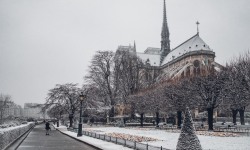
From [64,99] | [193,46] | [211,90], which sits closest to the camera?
[211,90]

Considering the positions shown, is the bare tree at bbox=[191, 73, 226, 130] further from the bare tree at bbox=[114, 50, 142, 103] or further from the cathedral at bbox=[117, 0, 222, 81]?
the cathedral at bbox=[117, 0, 222, 81]

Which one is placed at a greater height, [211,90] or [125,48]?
[125,48]

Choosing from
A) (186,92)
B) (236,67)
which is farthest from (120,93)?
(236,67)

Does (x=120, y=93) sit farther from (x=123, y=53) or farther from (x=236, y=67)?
(x=236, y=67)

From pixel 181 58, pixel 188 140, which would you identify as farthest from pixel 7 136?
pixel 181 58

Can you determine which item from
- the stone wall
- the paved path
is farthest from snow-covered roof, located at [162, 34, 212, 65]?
the stone wall

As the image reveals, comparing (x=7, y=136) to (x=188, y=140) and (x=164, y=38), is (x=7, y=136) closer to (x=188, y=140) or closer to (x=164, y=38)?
(x=188, y=140)

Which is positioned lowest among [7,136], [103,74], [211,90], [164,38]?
[7,136]

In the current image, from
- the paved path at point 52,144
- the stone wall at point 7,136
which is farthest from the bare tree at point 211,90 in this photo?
the stone wall at point 7,136

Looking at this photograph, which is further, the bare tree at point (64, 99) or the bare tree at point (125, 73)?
the bare tree at point (125, 73)

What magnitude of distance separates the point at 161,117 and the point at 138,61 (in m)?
18.1

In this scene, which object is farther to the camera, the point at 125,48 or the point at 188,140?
the point at 125,48

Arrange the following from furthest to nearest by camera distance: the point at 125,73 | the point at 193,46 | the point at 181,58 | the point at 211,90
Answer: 1. the point at 181,58
2. the point at 193,46
3. the point at 125,73
4. the point at 211,90

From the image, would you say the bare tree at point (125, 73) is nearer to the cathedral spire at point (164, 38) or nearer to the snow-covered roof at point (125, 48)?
the snow-covered roof at point (125, 48)
